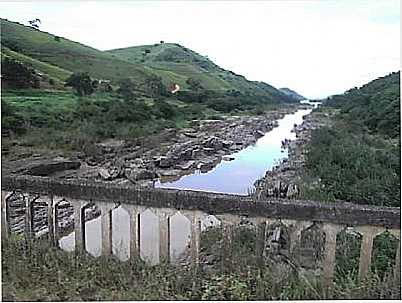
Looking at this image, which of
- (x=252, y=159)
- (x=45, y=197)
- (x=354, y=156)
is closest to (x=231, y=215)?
(x=45, y=197)

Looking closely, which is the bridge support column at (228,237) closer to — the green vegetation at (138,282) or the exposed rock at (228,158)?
the green vegetation at (138,282)

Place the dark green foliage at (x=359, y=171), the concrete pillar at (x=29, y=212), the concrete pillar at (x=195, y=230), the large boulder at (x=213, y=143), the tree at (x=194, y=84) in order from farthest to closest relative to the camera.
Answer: the tree at (x=194, y=84), the large boulder at (x=213, y=143), the dark green foliage at (x=359, y=171), the concrete pillar at (x=29, y=212), the concrete pillar at (x=195, y=230)

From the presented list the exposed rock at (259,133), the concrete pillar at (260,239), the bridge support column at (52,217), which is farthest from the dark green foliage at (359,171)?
the exposed rock at (259,133)

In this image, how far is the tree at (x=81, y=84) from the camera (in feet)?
51.4

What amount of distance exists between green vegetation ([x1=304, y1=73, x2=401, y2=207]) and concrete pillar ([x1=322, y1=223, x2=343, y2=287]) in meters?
1.41

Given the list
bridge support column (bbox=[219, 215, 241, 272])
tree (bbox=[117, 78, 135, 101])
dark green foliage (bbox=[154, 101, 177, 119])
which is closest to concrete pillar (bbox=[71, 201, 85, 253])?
bridge support column (bbox=[219, 215, 241, 272])

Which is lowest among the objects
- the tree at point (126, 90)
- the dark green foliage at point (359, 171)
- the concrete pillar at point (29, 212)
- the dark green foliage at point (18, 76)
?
the dark green foliage at point (359, 171)

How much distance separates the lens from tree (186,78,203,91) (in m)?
25.0

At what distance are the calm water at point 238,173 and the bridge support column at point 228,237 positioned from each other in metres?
5.04

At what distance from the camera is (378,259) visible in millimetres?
2924

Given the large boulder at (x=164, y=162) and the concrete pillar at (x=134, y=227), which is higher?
the concrete pillar at (x=134, y=227)

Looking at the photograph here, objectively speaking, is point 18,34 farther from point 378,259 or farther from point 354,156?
point 378,259

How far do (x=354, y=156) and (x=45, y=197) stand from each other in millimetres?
5060

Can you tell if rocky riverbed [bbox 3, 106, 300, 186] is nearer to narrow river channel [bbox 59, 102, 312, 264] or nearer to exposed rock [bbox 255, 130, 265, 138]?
exposed rock [bbox 255, 130, 265, 138]
